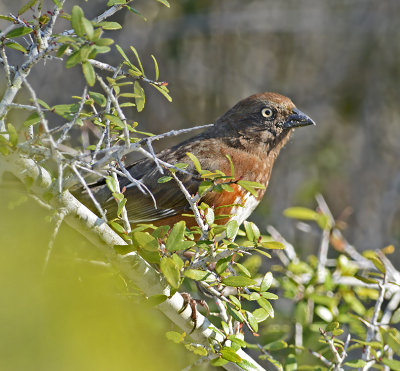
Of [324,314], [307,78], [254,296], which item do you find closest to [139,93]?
[254,296]

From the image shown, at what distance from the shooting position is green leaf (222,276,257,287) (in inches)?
82.0

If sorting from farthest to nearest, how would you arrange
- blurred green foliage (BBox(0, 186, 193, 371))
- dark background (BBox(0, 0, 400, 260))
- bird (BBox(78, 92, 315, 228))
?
dark background (BBox(0, 0, 400, 260)), bird (BBox(78, 92, 315, 228)), blurred green foliage (BBox(0, 186, 193, 371))

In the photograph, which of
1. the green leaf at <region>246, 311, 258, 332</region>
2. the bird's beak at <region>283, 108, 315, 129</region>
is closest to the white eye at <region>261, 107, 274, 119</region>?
the bird's beak at <region>283, 108, 315, 129</region>

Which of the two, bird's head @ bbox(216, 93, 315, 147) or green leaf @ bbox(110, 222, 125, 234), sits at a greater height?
green leaf @ bbox(110, 222, 125, 234)

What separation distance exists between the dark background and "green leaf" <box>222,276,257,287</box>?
411 centimetres

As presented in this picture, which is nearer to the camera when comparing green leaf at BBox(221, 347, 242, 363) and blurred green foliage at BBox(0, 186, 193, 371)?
blurred green foliage at BBox(0, 186, 193, 371)

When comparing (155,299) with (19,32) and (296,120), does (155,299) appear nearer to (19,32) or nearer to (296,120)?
(19,32)

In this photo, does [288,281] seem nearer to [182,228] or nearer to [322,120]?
[182,228]

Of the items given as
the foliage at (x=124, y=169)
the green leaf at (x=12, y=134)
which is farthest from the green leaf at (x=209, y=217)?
the green leaf at (x=12, y=134)

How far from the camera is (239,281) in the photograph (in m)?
2.10

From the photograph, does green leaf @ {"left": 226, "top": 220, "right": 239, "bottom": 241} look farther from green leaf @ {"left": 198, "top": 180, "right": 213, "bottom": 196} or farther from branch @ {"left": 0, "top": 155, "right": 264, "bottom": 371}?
branch @ {"left": 0, "top": 155, "right": 264, "bottom": 371}

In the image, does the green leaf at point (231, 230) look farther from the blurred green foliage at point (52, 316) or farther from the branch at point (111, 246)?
the blurred green foliage at point (52, 316)

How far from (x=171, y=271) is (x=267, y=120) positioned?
231 cm

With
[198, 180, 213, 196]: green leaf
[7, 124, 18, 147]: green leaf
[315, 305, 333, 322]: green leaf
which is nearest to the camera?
[7, 124, 18, 147]: green leaf
